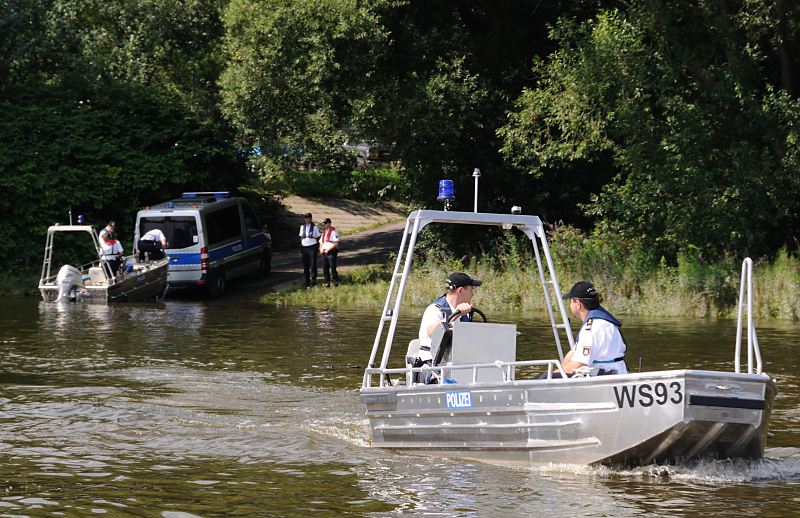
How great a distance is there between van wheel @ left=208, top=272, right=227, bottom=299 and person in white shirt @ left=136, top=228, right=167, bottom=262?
132 centimetres

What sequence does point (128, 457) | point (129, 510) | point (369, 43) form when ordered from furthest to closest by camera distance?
point (369, 43) < point (128, 457) < point (129, 510)

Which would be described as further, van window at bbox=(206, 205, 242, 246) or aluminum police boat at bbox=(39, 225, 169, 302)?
van window at bbox=(206, 205, 242, 246)

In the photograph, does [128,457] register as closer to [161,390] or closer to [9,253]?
[161,390]

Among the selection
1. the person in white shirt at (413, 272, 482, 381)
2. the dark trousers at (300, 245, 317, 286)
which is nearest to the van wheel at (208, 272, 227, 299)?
the dark trousers at (300, 245, 317, 286)

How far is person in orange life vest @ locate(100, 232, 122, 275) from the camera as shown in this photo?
29156mm

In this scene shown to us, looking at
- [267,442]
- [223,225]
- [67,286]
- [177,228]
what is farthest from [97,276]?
[267,442]

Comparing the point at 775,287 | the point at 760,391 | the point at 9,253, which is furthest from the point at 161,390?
the point at 9,253

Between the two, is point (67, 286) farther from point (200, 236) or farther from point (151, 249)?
point (200, 236)

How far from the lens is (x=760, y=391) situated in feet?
33.7

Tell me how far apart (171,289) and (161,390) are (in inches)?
545

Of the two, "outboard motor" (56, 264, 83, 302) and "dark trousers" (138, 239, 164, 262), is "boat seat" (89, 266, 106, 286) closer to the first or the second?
"outboard motor" (56, 264, 83, 302)

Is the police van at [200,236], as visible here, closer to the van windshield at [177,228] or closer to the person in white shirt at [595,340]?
the van windshield at [177,228]

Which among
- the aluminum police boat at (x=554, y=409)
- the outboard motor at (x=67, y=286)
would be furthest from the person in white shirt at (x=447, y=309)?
the outboard motor at (x=67, y=286)

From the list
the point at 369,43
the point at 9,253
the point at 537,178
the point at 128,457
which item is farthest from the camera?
the point at 9,253
